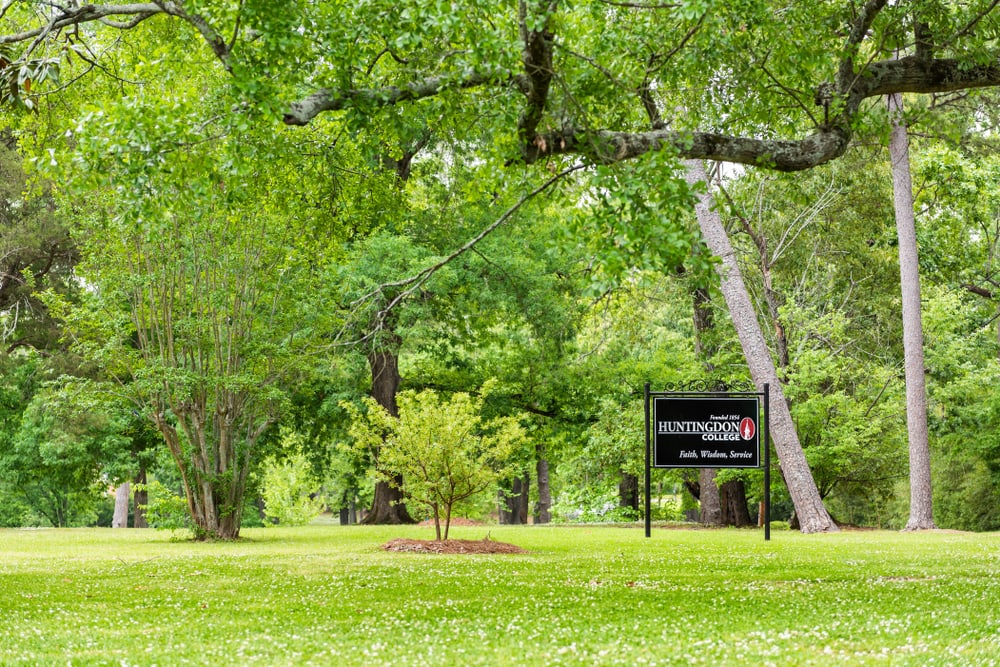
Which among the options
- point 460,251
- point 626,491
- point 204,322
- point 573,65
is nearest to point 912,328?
point 573,65

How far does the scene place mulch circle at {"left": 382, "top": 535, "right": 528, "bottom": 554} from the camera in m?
15.2

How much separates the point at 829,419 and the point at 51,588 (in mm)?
20015

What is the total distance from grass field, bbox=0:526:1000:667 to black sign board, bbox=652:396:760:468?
303 centimetres

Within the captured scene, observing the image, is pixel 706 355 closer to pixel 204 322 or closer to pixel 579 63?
pixel 204 322

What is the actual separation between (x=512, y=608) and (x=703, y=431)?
9.98 meters

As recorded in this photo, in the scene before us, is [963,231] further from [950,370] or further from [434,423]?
[434,423]

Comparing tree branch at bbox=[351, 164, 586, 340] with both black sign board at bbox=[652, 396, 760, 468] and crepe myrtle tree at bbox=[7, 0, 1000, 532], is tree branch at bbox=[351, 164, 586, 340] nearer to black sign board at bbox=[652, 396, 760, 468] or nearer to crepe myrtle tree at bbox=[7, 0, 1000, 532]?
crepe myrtle tree at bbox=[7, 0, 1000, 532]

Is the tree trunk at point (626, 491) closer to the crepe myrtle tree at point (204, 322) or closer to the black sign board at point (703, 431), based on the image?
the black sign board at point (703, 431)

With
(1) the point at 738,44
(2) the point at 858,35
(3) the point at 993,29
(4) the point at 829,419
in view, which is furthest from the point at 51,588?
(4) the point at 829,419

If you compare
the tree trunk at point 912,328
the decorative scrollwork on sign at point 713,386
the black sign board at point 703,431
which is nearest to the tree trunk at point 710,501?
the decorative scrollwork on sign at point 713,386

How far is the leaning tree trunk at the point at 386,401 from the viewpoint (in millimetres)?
25656

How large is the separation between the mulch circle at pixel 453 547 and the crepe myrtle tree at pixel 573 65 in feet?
21.3

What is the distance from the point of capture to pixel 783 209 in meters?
26.7

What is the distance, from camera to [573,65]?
1062 cm
